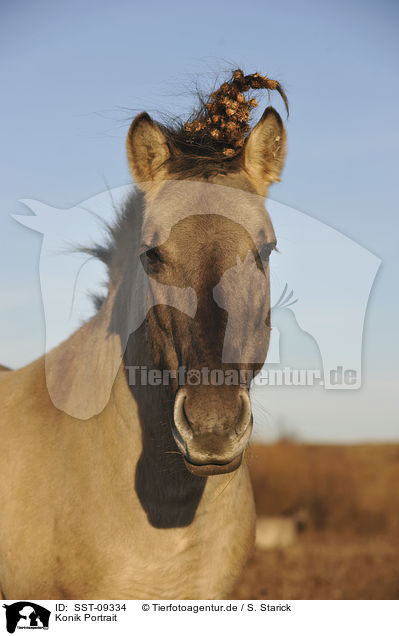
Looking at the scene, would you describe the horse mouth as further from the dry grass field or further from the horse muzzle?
the dry grass field

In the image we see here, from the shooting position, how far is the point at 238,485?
159 inches

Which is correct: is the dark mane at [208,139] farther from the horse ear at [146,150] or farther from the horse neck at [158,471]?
the horse neck at [158,471]

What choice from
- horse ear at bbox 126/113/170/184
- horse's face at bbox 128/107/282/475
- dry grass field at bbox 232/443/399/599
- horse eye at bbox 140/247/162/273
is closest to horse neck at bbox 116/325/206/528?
horse's face at bbox 128/107/282/475

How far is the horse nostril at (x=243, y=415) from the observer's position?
2791 mm

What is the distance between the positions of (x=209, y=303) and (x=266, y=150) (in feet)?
4.60

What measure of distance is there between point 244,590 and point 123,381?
6394mm

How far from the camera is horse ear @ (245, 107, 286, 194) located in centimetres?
387

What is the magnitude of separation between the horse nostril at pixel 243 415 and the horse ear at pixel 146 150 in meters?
1.69

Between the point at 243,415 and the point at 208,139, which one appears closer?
the point at 243,415
